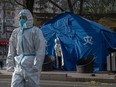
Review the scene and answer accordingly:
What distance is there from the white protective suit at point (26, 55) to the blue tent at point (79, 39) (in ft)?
51.0

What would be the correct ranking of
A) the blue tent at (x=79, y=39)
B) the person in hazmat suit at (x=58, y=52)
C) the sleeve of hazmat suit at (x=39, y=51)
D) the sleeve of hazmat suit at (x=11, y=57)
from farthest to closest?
the person in hazmat suit at (x=58, y=52) < the blue tent at (x=79, y=39) < the sleeve of hazmat suit at (x=11, y=57) < the sleeve of hazmat suit at (x=39, y=51)

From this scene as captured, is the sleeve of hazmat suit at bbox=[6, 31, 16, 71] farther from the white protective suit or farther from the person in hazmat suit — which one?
the person in hazmat suit

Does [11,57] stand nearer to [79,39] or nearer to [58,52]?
[58,52]

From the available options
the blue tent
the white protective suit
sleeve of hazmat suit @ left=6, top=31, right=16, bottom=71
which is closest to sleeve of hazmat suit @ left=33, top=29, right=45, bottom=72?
the white protective suit

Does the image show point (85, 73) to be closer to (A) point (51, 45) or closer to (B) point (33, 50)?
(A) point (51, 45)

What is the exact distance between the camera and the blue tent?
2233 cm

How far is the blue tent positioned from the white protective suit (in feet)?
51.0

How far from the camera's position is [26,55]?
22.2 ft

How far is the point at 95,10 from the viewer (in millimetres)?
41844

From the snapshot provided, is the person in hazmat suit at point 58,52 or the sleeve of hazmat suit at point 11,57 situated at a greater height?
the sleeve of hazmat suit at point 11,57

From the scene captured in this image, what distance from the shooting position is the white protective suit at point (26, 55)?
6.61 metres

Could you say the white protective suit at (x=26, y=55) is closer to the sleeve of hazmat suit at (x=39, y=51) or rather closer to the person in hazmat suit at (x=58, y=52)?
the sleeve of hazmat suit at (x=39, y=51)

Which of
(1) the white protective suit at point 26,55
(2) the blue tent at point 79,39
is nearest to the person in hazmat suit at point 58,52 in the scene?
(2) the blue tent at point 79,39

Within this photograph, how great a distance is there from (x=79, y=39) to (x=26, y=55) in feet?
52.7
